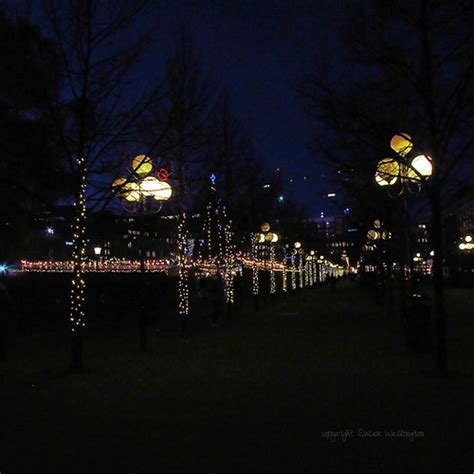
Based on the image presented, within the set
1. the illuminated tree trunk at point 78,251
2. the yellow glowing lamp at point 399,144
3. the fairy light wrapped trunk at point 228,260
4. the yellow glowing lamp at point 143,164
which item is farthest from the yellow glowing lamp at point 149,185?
the fairy light wrapped trunk at point 228,260

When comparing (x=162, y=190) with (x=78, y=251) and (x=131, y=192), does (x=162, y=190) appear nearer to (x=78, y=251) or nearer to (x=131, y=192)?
(x=131, y=192)

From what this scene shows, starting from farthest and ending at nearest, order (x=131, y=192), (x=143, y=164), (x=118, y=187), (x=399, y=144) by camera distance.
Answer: (x=131, y=192) < (x=143, y=164) < (x=399, y=144) < (x=118, y=187)

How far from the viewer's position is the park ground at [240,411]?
632cm

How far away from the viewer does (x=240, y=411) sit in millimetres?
8531

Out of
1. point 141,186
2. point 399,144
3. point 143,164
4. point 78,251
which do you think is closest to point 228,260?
point 141,186

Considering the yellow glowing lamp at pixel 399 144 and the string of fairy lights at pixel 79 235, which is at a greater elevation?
the yellow glowing lamp at pixel 399 144

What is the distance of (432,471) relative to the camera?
5.83m

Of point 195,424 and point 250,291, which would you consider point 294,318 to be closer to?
point 195,424

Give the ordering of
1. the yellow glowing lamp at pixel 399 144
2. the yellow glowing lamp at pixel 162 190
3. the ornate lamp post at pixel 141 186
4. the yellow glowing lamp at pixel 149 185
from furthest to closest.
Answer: the yellow glowing lamp at pixel 162 190 < the yellow glowing lamp at pixel 149 185 < the ornate lamp post at pixel 141 186 < the yellow glowing lamp at pixel 399 144

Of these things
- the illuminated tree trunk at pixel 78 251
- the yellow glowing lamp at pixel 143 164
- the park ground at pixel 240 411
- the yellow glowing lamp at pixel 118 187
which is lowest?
the park ground at pixel 240 411

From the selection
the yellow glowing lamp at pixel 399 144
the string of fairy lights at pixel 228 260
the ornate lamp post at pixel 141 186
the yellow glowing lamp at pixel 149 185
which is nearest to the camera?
the yellow glowing lamp at pixel 399 144

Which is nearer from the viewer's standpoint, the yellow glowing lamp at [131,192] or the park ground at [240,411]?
the park ground at [240,411]

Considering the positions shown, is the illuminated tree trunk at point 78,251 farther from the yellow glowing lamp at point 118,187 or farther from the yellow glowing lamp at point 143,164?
the yellow glowing lamp at point 143,164

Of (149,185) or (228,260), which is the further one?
(228,260)
